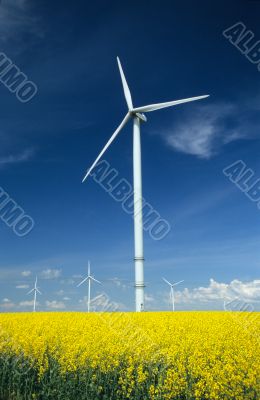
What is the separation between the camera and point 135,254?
39250mm

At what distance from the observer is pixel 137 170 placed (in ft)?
140

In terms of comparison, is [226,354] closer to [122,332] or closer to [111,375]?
[111,375]

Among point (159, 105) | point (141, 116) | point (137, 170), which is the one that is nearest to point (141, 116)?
point (141, 116)

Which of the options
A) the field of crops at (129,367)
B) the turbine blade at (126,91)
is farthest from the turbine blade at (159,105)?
the field of crops at (129,367)

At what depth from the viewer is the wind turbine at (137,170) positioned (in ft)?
126

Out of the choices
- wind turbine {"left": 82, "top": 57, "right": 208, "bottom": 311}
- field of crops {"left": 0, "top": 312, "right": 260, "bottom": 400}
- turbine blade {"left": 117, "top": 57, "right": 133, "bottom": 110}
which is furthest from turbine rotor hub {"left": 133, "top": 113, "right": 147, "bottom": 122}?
field of crops {"left": 0, "top": 312, "right": 260, "bottom": 400}

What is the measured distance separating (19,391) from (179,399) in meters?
6.33

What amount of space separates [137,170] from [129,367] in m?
30.5

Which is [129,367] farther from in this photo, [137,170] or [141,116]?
[141,116]

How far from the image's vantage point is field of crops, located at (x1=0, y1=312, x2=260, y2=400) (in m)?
11.9

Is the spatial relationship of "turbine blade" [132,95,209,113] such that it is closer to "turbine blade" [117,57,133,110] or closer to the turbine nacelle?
the turbine nacelle

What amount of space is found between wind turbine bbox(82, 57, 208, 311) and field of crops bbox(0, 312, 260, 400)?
812 inches

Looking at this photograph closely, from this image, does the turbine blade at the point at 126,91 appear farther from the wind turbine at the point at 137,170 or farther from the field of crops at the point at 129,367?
the field of crops at the point at 129,367

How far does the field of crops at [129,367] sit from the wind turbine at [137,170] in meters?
20.6
